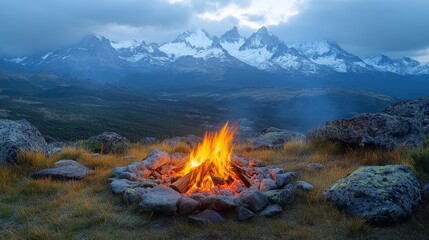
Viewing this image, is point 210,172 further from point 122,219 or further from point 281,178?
point 122,219

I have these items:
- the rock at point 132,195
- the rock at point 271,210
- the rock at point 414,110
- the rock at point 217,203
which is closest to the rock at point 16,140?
the rock at point 132,195

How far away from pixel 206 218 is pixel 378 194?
4169 millimetres

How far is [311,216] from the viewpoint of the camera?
27.8 ft

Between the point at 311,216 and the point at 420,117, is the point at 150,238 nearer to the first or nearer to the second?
the point at 311,216

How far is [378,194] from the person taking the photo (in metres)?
8.30

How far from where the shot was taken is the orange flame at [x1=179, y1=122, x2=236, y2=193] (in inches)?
424

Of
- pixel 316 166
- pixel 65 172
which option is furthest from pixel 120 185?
pixel 316 166

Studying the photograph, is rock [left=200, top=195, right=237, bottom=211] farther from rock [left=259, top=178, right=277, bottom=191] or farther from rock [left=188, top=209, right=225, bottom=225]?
rock [left=259, top=178, right=277, bottom=191]

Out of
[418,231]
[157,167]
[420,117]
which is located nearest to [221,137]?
[157,167]

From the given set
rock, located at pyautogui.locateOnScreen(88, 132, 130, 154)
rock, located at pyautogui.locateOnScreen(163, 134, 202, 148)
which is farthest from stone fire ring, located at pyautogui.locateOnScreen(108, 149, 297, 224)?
rock, located at pyautogui.locateOnScreen(163, 134, 202, 148)

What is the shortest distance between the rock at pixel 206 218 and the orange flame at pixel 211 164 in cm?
173

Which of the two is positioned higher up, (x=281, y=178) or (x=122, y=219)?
(x=281, y=178)

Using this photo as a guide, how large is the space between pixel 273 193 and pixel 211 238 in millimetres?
2568

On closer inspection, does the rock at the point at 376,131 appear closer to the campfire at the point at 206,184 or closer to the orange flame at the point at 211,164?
the campfire at the point at 206,184
